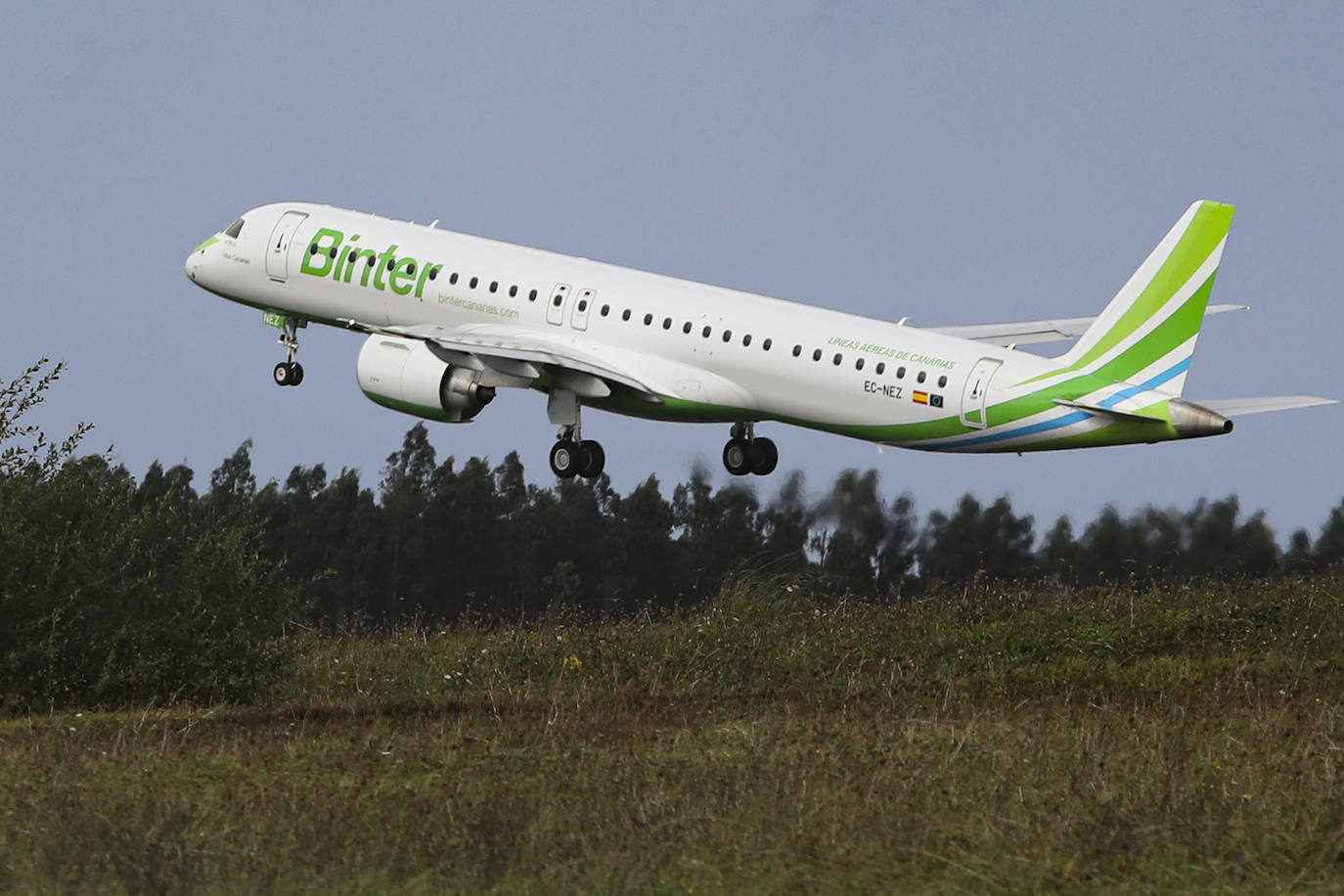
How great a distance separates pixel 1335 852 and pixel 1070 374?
16522mm

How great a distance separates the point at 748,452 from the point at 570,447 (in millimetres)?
3335

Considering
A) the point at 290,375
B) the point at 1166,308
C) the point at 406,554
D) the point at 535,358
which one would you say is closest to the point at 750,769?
the point at 1166,308

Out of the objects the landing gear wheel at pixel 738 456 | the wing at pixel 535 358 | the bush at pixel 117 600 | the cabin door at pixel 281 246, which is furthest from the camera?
the cabin door at pixel 281 246

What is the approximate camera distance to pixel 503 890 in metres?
14.5

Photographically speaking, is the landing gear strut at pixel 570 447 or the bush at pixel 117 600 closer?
the bush at pixel 117 600

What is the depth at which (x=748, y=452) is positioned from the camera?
121ft

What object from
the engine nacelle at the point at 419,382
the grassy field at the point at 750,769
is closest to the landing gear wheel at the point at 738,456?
the engine nacelle at the point at 419,382

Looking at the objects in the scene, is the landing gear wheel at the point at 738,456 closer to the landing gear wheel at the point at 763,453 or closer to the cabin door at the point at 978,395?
the landing gear wheel at the point at 763,453

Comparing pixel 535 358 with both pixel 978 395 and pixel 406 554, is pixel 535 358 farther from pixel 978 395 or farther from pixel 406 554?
pixel 406 554

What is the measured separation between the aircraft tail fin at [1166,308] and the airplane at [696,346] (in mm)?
25

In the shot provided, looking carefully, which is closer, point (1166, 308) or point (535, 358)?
point (1166, 308)

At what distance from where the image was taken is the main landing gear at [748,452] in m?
36.9

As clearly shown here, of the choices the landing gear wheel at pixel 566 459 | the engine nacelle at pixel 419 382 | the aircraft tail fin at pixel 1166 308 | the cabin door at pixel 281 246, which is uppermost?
the cabin door at pixel 281 246

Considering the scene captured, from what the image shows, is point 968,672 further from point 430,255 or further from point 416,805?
point 430,255
